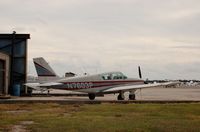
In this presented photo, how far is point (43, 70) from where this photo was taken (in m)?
47.6

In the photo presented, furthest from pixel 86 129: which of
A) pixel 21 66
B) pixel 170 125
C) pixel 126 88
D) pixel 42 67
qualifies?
pixel 21 66

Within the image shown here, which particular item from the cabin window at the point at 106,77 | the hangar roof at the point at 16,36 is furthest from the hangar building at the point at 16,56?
the cabin window at the point at 106,77

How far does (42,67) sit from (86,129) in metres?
32.1

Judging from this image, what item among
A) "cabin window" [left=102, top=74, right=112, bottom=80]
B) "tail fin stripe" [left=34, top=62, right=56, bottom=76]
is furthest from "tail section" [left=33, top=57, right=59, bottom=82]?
"cabin window" [left=102, top=74, right=112, bottom=80]

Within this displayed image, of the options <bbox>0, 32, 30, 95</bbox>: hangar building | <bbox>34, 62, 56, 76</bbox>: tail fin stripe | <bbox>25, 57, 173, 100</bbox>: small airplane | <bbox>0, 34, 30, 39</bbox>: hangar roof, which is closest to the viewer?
<bbox>25, 57, 173, 100</bbox>: small airplane

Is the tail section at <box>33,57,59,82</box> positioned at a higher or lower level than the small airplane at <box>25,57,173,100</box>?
higher

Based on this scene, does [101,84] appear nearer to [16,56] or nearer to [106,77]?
[106,77]

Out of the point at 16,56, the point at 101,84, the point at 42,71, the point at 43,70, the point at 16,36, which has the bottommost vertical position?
the point at 101,84

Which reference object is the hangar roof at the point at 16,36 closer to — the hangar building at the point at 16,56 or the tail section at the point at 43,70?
the hangar building at the point at 16,56

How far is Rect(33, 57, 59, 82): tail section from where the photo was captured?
153 ft

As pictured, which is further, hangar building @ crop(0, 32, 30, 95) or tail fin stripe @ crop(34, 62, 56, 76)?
hangar building @ crop(0, 32, 30, 95)

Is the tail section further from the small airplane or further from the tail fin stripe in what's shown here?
the small airplane

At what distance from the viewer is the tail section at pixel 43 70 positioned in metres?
46.7

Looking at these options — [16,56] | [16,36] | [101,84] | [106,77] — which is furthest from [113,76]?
[16,36]
